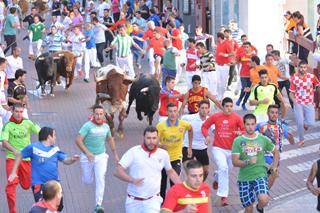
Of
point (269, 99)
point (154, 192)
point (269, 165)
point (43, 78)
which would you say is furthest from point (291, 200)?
point (43, 78)

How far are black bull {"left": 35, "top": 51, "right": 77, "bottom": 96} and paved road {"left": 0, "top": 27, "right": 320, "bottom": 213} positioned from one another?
1.49 feet

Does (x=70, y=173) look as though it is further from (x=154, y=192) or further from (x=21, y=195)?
(x=154, y=192)

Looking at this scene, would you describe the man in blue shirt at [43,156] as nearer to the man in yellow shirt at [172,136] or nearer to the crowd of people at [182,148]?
the crowd of people at [182,148]

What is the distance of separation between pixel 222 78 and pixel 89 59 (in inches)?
246

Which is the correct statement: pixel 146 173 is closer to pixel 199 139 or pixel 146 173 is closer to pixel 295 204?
pixel 199 139

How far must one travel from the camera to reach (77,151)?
20094mm

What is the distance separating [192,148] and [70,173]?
311 cm

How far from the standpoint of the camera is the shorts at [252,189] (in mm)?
13961

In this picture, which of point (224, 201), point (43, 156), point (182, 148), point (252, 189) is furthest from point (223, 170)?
point (43, 156)

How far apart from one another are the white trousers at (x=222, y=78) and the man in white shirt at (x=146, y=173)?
12854mm

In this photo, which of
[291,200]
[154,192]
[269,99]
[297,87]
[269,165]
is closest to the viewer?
[154,192]

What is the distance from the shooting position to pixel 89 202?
16.1 metres

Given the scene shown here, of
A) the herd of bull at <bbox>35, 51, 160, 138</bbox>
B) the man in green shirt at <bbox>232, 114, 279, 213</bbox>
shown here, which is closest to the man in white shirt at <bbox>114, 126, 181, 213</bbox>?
the man in green shirt at <bbox>232, 114, 279, 213</bbox>

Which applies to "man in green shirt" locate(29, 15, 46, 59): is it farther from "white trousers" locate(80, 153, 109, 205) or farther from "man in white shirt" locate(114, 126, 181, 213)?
"man in white shirt" locate(114, 126, 181, 213)
